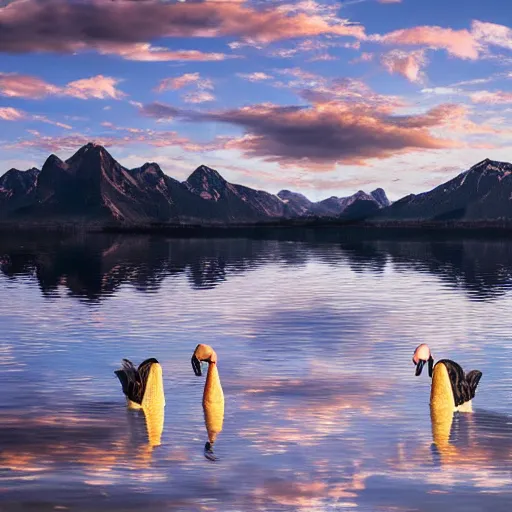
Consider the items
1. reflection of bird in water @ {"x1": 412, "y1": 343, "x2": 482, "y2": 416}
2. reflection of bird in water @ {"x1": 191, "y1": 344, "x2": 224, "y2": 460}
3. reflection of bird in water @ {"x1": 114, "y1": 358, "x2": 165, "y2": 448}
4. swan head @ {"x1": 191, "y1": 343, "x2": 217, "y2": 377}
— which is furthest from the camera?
reflection of bird in water @ {"x1": 114, "y1": 358, "x2": 165, "y2": 448}

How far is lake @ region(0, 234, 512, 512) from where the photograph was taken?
20453 mm

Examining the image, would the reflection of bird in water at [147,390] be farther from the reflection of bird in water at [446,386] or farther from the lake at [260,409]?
the reflection of bird in water at [446,386]

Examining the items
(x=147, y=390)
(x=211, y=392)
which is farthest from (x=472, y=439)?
(x=147, y=390)

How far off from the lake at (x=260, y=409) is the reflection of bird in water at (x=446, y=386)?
1.50 ft

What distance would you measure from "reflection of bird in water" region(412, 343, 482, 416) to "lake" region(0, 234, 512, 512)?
46 cm

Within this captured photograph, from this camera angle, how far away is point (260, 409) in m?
29.4

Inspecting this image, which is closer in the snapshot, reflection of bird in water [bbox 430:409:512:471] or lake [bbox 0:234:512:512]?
lake [bbox 0:234:512:512]

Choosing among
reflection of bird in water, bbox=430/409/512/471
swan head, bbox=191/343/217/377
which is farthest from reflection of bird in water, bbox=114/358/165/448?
reflection of bird in water, bbox=430/409/512/471

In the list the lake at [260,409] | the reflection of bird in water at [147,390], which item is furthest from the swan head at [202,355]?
the lake at [260,409]

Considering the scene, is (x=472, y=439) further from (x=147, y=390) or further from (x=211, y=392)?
(x=147, y=390)

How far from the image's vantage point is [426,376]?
35375 mm

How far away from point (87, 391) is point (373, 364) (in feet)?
39.6

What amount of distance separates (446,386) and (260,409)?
218 inches

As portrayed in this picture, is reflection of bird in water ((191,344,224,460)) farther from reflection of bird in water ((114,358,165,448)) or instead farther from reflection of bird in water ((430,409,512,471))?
reflection of bird in water ((430,409,512,471))
